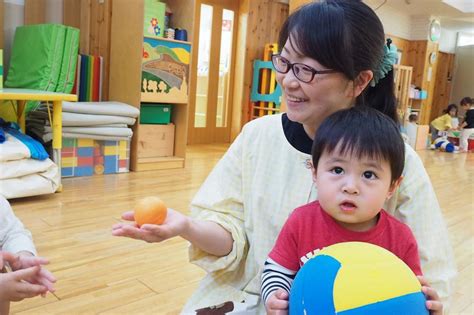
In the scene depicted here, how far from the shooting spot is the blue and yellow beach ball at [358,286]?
2.39ft

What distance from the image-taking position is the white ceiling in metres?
8.14

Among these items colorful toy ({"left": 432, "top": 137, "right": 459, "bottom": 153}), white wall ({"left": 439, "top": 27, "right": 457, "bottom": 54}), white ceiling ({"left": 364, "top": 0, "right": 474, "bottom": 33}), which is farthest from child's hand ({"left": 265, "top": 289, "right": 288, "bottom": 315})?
white wall ({"left": 439, "top": 27, "right": 457, "bottom": 54})

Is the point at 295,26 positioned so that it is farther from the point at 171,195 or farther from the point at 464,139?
the point at 464,139

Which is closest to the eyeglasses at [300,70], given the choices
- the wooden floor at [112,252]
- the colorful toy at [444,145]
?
the wooden floor at [112,252]

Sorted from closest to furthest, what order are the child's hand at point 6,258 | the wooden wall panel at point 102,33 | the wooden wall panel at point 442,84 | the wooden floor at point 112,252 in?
the child's hand at point 6,258, the wooden floor at point 112,252, the wooden wall panel at point 102,33, the wooden wall panel at point 442,84

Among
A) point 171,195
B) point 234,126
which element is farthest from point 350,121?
point 234,126

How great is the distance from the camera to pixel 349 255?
770 mm

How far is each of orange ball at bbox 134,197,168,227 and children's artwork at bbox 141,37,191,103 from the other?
3216 millimetres

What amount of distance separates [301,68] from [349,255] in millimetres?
391

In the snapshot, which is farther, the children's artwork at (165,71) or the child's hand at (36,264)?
the children's artwork at (165,71)

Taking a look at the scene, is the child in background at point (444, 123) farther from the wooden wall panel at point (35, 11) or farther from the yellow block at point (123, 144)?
the wooden wall panel at point (35, 11)

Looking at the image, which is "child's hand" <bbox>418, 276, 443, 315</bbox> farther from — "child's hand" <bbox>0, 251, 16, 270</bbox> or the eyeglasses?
"child's hand" <bbox>0, 251, 16, 270</bbox>

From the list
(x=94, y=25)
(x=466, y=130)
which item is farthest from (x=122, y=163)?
(x=466, y=130)

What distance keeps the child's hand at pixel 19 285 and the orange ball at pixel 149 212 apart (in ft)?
0.96
